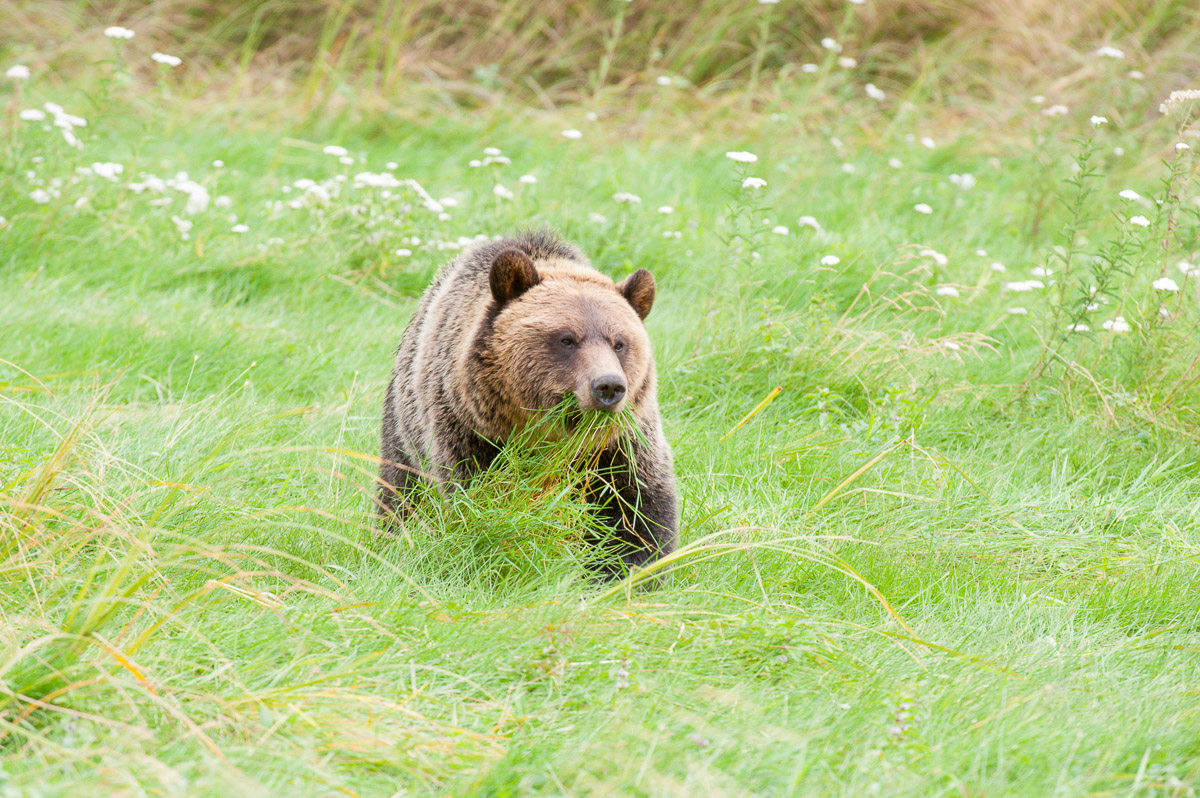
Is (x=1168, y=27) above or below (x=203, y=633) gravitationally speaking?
above

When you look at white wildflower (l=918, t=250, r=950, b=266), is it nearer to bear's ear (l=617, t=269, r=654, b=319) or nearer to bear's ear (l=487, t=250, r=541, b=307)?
bear's ear (l=617, t=269, r=654, b=319)

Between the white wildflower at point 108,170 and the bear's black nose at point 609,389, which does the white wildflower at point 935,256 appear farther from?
the white wildflower at point 108,170

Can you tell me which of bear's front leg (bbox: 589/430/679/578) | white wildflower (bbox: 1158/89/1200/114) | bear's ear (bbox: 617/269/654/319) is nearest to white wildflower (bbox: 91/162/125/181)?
bear's ear (bbox: 617/269/654/319)

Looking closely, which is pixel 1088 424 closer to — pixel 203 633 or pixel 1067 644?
pixel 1067 644

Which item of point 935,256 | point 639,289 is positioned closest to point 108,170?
point 639,289

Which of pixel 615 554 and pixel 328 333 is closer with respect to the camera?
pixel 615 554

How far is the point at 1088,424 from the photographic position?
5246mm

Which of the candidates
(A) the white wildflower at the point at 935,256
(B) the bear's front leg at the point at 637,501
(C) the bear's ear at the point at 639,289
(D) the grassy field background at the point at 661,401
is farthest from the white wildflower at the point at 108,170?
(A) the white wildflower at the point at 935,256

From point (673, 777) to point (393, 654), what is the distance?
0.83 m

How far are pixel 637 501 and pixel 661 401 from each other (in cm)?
159

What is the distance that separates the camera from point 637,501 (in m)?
3.95

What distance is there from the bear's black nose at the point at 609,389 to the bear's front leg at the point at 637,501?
0.32 m

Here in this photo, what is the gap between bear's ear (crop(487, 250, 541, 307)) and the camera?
398 centimetres

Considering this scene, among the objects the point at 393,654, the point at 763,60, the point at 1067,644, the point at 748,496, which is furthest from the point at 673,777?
the point at 763,60
